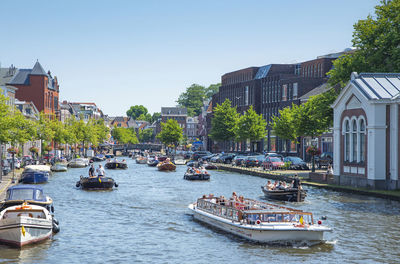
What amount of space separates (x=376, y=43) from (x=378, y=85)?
9.22 m

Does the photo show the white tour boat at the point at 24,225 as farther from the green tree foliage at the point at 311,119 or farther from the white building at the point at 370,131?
the green tree foliage at the point at 311,119

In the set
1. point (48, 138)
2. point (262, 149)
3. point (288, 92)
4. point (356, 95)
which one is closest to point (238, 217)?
point (356, 95)

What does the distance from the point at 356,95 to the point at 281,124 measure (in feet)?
123

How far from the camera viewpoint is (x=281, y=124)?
90375 millimetres

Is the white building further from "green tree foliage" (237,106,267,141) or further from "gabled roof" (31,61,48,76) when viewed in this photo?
"gabled roof" (31,61,48,76)

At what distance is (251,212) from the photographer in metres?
30.3

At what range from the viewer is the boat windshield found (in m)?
34.6

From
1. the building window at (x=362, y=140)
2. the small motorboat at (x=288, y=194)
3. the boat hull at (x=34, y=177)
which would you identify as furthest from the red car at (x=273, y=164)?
the small motorboat at (x=288, y=194)

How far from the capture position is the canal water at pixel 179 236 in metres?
27.2

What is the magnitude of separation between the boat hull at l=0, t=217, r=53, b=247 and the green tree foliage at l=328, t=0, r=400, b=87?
4141 cm

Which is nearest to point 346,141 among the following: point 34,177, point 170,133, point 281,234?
point 281,234

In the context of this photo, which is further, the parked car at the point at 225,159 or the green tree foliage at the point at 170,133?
the green tree foliage at the point at 170,133

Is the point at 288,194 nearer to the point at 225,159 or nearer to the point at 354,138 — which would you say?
the point at 354,138

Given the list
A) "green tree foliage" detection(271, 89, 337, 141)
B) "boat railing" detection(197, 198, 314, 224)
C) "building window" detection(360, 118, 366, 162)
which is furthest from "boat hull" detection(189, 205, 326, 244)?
"green tree foliage" detection(271, 89, 337, 141)
